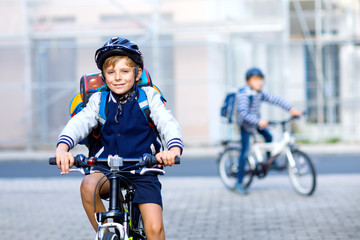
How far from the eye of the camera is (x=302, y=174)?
8812mm

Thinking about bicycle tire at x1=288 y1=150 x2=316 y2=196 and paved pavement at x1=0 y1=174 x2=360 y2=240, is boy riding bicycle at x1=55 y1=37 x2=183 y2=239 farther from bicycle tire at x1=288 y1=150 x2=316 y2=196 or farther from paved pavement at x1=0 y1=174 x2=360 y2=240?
bicycle tire at x1=288 y1=150 x2=316 y2=196

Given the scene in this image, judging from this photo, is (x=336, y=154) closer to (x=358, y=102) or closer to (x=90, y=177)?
(x=358, y=102)

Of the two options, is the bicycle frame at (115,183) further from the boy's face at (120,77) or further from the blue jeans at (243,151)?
the blue jeans at (243,151)

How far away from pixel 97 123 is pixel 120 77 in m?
0.32

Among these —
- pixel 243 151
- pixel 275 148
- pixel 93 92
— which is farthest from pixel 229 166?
pixel 93 92

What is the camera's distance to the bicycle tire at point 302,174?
867 cm

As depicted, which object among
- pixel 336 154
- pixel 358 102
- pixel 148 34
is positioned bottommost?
pixel 336 154

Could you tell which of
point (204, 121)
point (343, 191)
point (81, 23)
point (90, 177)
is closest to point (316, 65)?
point (204, 121)

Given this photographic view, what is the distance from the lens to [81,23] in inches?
758

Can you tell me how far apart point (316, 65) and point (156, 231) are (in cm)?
1677

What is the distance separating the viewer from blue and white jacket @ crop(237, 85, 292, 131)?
8656 mm

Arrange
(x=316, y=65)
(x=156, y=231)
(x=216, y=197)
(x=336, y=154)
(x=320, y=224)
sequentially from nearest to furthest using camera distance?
(x=156, y=231) < (x=320, y=224) < (x=216, y=197) < (x=336, y=154) < (x=316, y=65)

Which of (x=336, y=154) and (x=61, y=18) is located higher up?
(x=61, y=18)

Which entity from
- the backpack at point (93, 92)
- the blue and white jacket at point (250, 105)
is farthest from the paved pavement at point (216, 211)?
the backpack at point (93, 92)
